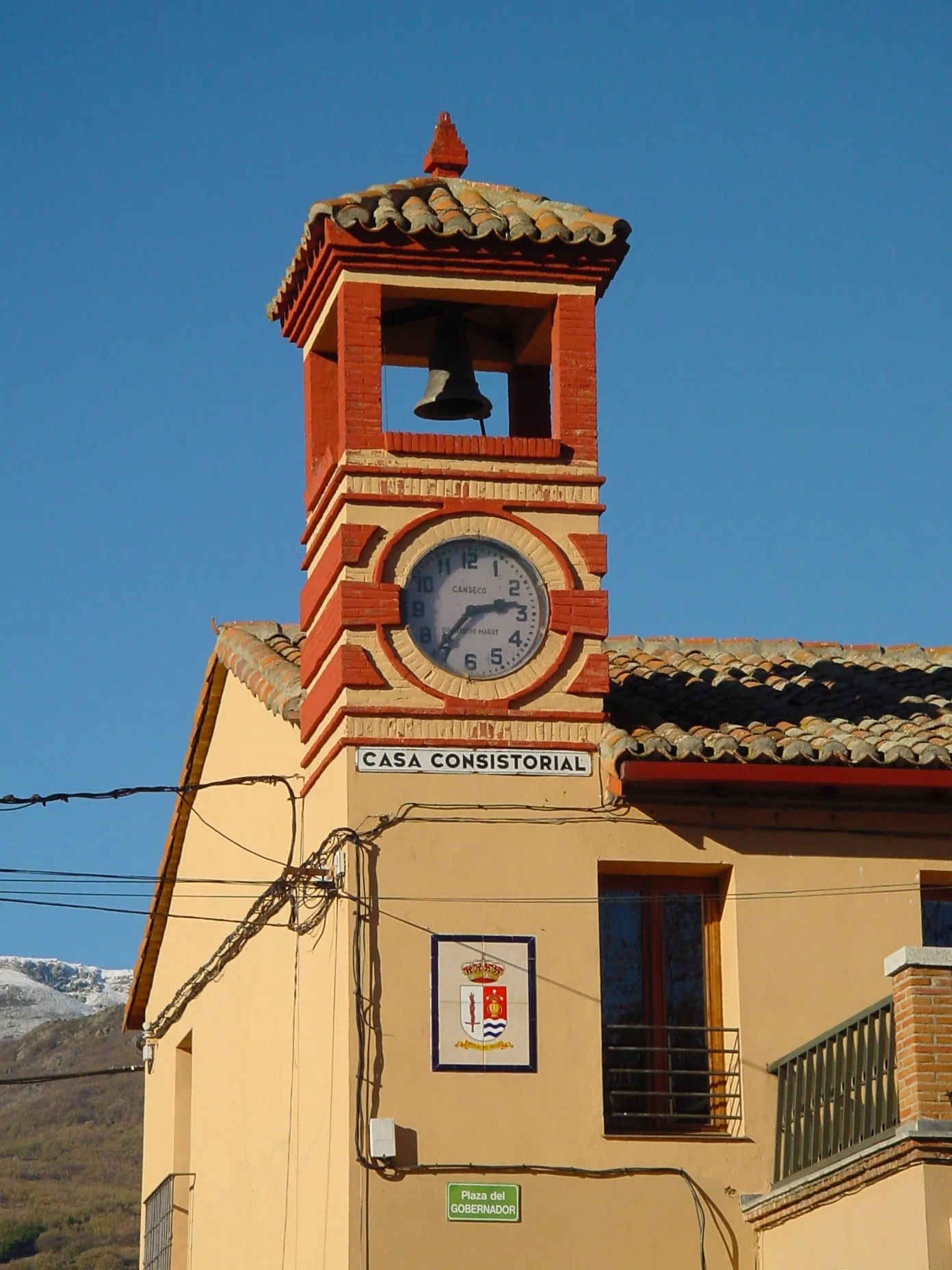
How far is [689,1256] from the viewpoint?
57.2 feet

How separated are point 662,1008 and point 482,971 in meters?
1.65

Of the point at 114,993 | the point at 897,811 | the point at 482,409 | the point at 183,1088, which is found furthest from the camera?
the point at 114,993

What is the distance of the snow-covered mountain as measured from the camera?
93875 millimetres

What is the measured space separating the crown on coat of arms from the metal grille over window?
25.3 feet

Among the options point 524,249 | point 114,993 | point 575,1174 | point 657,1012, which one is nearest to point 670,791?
point 657,1012

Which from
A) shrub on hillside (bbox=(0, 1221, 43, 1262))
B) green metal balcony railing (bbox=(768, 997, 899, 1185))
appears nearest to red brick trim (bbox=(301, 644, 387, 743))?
green metal balcony railing (bbox=(768, 997, 899, 1185))

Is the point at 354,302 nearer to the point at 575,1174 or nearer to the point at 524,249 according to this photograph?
the point at 524,249

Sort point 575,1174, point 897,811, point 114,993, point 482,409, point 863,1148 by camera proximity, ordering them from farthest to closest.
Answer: point 114,993 → point 482,409 → point 897,811 → point 575,1174 → point 863,1148

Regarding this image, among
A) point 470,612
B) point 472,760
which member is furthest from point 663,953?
point 470,612

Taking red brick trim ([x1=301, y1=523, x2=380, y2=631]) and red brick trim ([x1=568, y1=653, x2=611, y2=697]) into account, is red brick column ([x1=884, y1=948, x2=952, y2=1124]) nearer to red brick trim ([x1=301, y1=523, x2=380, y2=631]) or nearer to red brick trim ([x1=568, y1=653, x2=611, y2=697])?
red brick trim ([x1=568, y1=653, x2=611, y2=697])

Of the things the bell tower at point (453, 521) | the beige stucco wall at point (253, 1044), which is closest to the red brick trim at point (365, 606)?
the bell tower at point (453, 521)

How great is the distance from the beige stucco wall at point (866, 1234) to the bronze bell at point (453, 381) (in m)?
7.21

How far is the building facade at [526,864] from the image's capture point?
17.3 m

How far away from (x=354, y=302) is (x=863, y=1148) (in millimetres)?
7739
